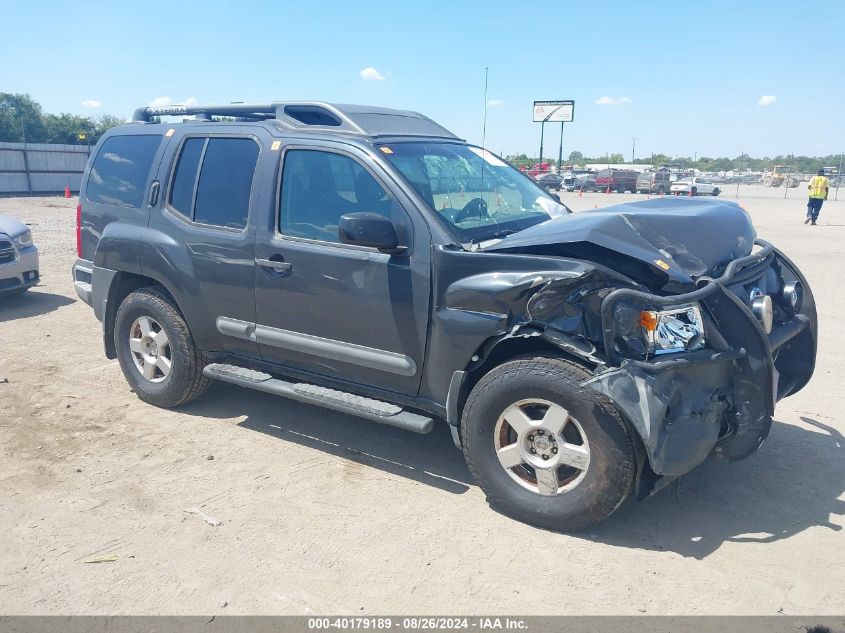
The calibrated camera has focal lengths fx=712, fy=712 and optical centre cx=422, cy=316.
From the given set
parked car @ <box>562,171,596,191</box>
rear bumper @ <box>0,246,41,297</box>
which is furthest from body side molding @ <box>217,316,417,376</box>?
parked car @ <box>562,171,596,191</box>

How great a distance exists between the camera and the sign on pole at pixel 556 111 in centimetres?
6725

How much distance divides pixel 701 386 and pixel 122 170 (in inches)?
180

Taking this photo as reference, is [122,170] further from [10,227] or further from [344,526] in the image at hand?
[10,227]

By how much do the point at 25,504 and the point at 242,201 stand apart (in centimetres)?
224

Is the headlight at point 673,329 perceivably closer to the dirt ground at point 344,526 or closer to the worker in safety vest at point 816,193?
the dirt ground at point 344,526

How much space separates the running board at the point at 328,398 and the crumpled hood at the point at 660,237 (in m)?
1.08

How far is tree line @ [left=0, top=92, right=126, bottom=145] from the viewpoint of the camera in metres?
37.0

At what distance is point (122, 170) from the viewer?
564 cm

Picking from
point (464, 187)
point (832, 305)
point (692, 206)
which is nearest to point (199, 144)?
point (464, 187)

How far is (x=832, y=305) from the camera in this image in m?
8.86

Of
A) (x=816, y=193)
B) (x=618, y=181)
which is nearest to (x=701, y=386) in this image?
(x=816, y=193)

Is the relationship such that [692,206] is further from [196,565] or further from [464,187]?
[196,565]

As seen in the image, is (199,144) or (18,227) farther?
(18,227)

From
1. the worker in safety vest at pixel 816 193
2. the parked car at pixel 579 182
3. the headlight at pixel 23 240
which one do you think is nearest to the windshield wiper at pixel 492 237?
the headlight at pixel 23 240
